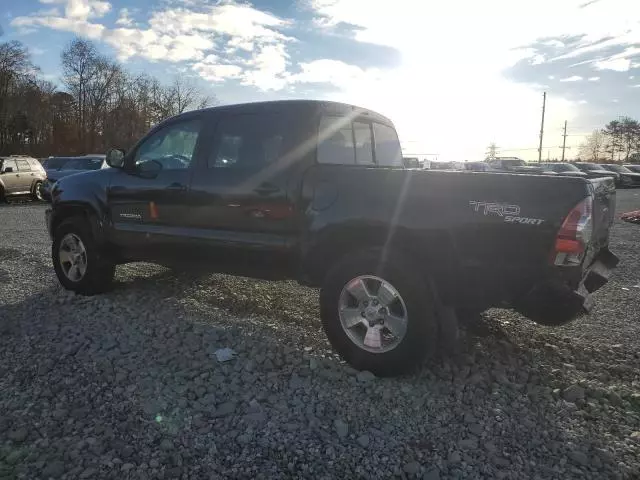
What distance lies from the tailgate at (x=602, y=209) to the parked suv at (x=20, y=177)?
65.2 ft

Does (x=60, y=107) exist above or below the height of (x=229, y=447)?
above

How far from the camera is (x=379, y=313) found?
3512 mm

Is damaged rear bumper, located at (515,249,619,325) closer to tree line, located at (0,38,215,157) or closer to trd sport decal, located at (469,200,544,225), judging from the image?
Answer: trd sport decal, located at (469,200,544,225)

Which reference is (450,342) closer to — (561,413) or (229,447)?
(561,413)

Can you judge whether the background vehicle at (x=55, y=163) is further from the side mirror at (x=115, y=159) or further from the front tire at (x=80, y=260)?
the side mirror at (x=115, y=159)

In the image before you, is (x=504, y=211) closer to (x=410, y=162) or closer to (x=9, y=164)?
(x=410, y=162)

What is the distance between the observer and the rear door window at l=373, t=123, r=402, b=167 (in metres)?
4.86

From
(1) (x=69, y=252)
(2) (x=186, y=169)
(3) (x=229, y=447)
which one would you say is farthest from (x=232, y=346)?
(1) (x=69, y=252)

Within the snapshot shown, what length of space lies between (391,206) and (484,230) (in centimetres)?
65

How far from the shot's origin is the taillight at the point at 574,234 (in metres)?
2.96

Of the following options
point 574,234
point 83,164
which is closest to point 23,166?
point 83,164

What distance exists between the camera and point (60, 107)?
63.1 meters

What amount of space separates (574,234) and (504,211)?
416mm

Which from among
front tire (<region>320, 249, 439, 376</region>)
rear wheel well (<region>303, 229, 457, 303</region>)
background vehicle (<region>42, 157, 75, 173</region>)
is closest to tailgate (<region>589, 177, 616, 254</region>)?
rear wheel well (<region>303, 229, 457, 303</region>)
